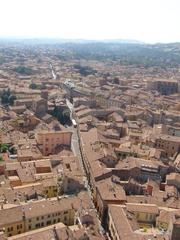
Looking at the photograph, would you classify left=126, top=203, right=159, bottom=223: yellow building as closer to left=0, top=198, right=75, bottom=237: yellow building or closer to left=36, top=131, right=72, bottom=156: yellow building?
left=0, top=198, right=75, bottom=237: yellow building

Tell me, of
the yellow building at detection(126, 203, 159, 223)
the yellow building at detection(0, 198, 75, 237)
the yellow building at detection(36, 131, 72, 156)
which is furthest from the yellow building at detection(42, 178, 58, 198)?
the yellow building at detection(36, 131, 72, 156)

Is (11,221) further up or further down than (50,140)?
further down

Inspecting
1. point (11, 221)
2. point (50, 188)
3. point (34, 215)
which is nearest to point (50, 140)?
point (50, 188)

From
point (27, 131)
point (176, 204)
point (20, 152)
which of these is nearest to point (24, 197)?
point (20, 152)

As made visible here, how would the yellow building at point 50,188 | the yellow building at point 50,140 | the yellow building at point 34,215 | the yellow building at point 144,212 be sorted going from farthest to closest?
the yellow building at point 50,140
the yellow building at point 50,188
the yellow building at point 144,212
the yellow building at point 34,215

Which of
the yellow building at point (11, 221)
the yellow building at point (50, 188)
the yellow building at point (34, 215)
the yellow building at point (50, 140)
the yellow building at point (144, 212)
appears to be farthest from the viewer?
the yellow building at point (50, 140)

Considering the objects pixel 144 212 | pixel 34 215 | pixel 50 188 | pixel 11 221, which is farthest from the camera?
pixel 50 188

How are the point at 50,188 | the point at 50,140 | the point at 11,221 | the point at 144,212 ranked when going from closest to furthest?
the point at 11,221
the point at 144,212
the point at 50,188
the point at 50,140

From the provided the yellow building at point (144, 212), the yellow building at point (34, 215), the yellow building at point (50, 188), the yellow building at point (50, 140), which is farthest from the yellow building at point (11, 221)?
the yellow building at point (50, 140)

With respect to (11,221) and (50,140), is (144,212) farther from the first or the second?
(50,140)

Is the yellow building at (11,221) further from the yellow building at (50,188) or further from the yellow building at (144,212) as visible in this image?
the yellow building at (144,212)

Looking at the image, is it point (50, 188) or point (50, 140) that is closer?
point (50, 188)
